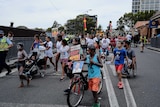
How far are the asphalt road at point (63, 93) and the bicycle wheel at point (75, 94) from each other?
0.21 meters

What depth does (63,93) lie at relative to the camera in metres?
6.77

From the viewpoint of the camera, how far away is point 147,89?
733 cm

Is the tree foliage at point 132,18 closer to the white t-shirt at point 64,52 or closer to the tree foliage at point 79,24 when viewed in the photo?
the tree foliage at point 79,24

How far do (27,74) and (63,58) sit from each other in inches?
55.1

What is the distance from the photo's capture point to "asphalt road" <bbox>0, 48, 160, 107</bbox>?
580cm

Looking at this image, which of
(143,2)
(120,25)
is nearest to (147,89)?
(120,25)

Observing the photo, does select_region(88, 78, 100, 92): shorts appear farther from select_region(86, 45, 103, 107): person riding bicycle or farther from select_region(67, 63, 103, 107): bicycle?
select_region(67, 63, 103, 107): bicycle

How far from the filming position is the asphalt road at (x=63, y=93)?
228 inches

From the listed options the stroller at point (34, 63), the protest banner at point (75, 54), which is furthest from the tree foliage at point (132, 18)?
the protest banner at point (75, 54)

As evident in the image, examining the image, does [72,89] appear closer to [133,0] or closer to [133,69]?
[133,69]

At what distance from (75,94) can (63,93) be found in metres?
1.30

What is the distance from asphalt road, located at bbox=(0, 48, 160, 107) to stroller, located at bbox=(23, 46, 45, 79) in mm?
379

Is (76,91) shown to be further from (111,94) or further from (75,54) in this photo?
(111,94)

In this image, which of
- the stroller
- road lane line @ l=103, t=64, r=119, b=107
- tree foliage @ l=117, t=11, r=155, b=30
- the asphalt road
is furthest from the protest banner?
tree foliage @ l=117, t=11, r=155, b=30
